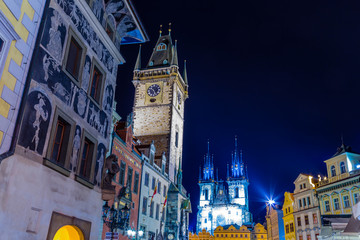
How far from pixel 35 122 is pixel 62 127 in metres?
1.86

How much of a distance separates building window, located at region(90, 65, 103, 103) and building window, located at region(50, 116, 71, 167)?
256cm

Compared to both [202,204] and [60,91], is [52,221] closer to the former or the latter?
[60,91]

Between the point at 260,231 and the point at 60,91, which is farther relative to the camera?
the point at 260,231

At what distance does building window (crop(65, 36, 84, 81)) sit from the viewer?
11.8 m

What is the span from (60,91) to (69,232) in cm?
503

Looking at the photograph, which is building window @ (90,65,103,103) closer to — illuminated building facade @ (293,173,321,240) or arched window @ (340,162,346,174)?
arched window @ (340,162,346,174)

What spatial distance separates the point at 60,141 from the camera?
436 inches

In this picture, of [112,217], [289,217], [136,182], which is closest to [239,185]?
[289,217]

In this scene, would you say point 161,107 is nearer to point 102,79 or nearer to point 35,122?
point 102,79

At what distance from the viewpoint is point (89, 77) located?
13078 millimetres

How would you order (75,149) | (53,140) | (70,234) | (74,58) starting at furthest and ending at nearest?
(74,58) → (75,149) → (70,234) → (53,140)

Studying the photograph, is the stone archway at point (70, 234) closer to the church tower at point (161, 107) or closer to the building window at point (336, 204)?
the building window at point (336, 204)

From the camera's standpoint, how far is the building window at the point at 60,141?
10.7 meters

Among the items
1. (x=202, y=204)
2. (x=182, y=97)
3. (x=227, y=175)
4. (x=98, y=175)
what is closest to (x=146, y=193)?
(x=98, y=175)
